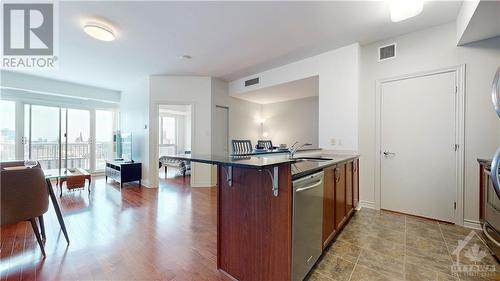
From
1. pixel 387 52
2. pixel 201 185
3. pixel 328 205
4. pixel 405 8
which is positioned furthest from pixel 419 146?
pixel 201 185

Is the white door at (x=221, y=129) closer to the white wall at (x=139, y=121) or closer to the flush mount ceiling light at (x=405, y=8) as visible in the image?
the white wall at (x=139, y=121)

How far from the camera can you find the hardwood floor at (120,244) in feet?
5.59

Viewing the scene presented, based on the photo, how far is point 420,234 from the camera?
2.34 m

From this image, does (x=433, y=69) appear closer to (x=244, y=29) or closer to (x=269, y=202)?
(x=244, y=29)

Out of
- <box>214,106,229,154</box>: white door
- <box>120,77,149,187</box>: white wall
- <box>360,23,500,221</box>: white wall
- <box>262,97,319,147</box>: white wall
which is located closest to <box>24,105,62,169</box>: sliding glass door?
<box>120,77,149,187</box>: white wall

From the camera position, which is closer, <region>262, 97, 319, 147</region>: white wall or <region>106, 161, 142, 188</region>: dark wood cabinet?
<region>106, 161, 142, 188</region>: dark wood cabinet

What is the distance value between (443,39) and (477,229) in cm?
246

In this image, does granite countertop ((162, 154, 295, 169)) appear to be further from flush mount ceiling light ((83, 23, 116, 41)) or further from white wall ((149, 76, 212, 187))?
white wall ((149, 76, 212, 187))

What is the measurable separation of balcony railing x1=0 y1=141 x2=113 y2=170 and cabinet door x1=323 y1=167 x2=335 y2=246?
6.94 m

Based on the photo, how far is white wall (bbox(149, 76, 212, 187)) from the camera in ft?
15.8

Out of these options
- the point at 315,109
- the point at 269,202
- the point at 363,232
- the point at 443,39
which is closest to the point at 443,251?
the point at 363,232

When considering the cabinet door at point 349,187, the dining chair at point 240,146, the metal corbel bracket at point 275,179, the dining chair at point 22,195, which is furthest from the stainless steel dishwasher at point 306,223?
the dining chair at point 240,146

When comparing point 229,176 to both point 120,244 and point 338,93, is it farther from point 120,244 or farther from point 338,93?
point 338,93

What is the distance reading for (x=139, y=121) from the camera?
207 inches
